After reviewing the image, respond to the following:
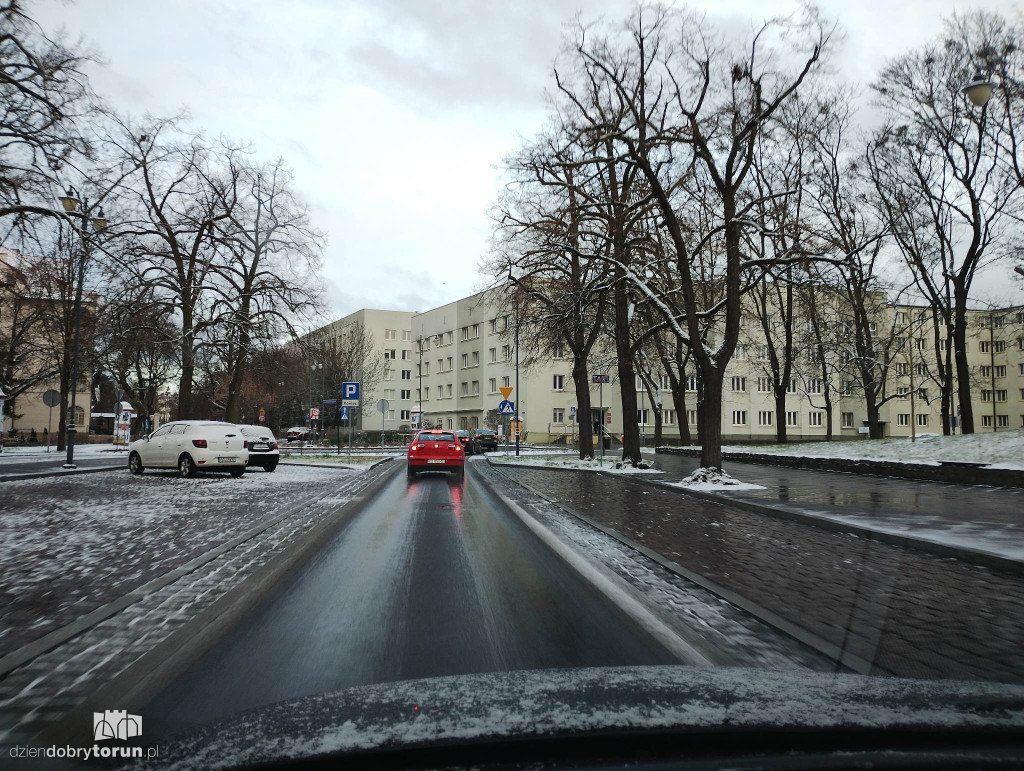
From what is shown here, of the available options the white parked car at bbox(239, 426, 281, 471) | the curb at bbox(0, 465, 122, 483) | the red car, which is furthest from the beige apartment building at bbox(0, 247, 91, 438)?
the red car

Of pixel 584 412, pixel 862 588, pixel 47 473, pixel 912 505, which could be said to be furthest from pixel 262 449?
pixel 862 588

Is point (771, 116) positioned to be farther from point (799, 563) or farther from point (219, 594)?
point (219, 594)

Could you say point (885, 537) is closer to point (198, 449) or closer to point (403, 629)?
point (403, 629)

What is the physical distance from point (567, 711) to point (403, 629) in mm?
2710

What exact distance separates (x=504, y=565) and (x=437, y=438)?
598 inches

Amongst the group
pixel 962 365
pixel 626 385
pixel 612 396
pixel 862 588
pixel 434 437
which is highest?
pixel 612 396

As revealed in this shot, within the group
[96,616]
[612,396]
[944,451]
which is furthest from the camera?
[612,396]

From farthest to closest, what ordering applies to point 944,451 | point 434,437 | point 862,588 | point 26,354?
point 26,354, point 434,437, point 944,451, point 862,588

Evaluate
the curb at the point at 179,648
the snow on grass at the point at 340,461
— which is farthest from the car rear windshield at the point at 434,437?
the curb at the point at 179,648

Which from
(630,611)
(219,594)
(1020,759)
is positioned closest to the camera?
(1020,759)

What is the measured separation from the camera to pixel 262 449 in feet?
79.8

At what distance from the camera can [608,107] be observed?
71.2 ft

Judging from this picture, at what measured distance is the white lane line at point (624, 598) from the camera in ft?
14.0

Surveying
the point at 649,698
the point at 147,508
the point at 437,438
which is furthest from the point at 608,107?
the point at 649,698
